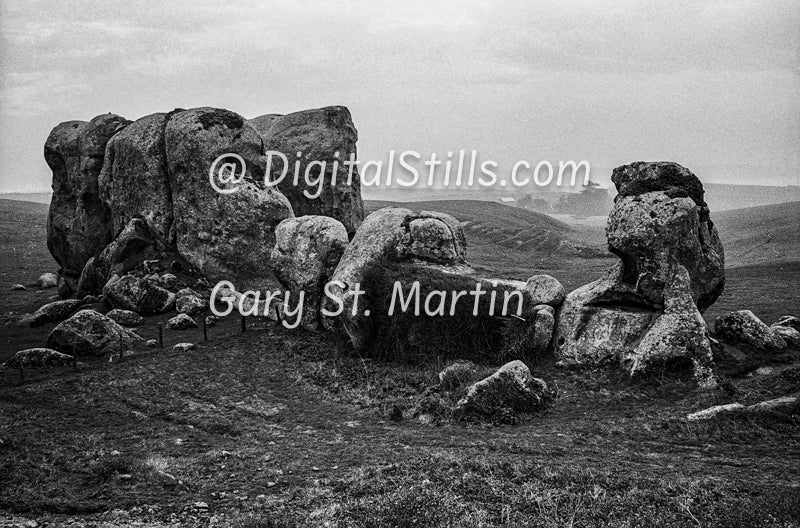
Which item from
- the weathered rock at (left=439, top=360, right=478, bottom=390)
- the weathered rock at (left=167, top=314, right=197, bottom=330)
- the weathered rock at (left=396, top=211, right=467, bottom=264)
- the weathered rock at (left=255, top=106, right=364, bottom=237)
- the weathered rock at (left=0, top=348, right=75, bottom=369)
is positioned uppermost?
the weathered rock at (left=255, top=106, right=364, bottom=237)

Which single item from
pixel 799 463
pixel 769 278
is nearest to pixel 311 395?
pixel 799 463

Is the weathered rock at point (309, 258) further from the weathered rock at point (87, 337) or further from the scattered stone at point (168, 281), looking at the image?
the scattered stone at point (168, 281)

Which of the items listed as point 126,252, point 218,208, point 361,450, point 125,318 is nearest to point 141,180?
point 126,252

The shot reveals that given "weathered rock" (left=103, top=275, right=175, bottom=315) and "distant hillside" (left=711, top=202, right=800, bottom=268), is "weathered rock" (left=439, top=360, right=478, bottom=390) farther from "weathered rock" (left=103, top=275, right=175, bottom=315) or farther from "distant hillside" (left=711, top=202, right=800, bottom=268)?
"distant hillside" (left=711, top=202, right=800, bottom=268)

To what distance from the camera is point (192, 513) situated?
1038 cm

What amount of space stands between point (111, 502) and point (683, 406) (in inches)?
505

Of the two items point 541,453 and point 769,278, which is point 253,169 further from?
point 769,278

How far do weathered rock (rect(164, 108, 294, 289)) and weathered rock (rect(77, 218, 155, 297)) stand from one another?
90.2 inches

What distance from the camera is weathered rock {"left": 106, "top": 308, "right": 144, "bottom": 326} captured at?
2759 cm

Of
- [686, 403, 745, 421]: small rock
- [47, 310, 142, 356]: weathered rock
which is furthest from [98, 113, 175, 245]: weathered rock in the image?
[686, 403, 745, 421]: small rock

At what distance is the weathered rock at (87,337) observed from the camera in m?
22.6

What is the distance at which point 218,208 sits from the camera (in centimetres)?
3117

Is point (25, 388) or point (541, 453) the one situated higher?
point (541, 453)

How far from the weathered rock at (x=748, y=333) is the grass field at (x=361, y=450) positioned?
96cm
